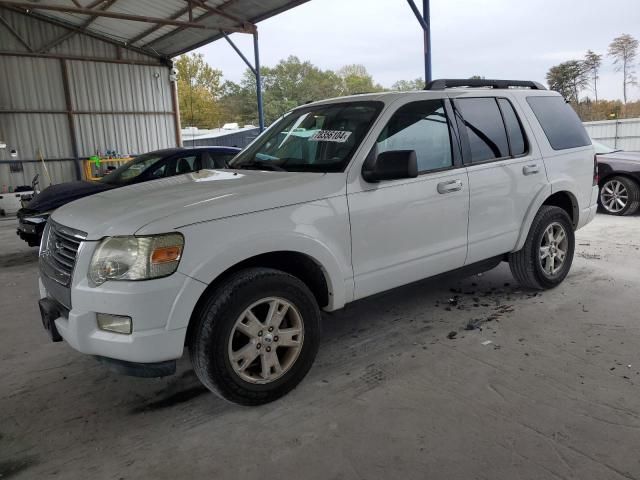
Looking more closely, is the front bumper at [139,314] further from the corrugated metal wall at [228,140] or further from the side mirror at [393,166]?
the corrugated metal wall at [228,140]

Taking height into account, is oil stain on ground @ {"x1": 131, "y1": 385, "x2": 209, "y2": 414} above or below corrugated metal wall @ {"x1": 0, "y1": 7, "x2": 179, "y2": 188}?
below

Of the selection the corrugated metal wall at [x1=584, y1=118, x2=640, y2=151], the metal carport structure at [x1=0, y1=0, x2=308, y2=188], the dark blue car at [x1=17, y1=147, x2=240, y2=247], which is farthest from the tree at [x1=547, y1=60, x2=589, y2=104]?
the dark blue car at [x1=17, y1=147, x2=240, y2=247]

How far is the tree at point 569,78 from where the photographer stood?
46.5 m

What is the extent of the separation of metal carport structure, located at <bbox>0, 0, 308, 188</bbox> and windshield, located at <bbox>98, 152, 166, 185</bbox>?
8000mm

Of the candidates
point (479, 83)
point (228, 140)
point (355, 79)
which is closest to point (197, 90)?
point (228, 140)

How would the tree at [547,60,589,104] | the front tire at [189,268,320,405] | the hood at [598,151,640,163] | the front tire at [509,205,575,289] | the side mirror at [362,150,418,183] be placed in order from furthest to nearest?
1. the tree at [547,60,589,104]
2. the hood at [598,151,640,163]
3. the front tire at [509,205,575,289]
4. the side mirror at [362,150,418,183]
5. the front tire at [189,268,320,405]

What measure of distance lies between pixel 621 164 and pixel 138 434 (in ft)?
29.3

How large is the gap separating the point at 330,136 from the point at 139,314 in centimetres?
181

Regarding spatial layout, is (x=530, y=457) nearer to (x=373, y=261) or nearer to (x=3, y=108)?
(x=373, y=261)

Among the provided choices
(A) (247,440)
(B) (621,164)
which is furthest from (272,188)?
(B) (621,164)

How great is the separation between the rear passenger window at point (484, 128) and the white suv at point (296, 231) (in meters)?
0.02

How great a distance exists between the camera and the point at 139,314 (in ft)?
8.18

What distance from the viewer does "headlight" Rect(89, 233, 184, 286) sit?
99.1 inches

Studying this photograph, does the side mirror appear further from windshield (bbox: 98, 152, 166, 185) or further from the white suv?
windshield (bbox: 98, 152, 166, 185)
